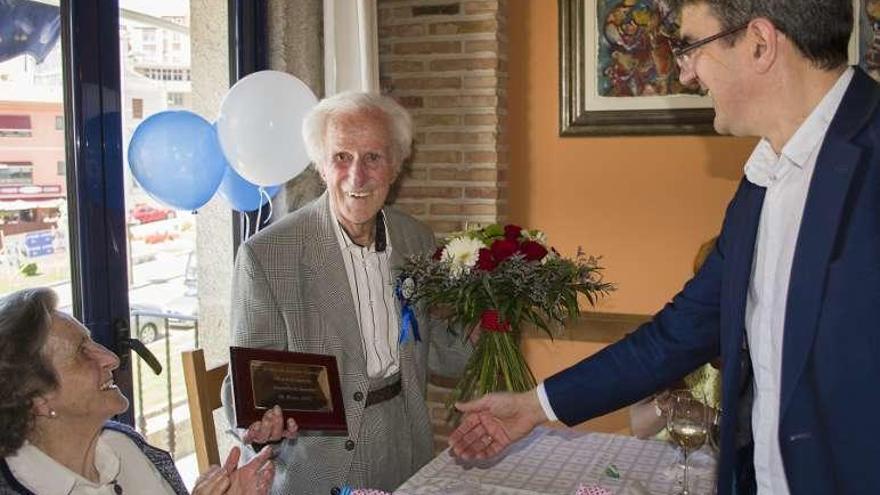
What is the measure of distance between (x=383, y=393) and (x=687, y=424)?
0.92 metres

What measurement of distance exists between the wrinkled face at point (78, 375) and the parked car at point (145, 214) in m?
1.29

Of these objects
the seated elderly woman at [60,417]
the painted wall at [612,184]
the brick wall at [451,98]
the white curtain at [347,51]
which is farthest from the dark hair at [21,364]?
the painted wall at [612,184]

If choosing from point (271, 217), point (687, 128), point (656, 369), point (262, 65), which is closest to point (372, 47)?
point (262, 65)

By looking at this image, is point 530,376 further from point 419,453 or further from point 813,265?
point 813,265

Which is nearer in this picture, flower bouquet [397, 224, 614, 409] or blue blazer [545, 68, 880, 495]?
blue blazer [545, 68, 880, 495]

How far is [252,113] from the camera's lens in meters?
2.99

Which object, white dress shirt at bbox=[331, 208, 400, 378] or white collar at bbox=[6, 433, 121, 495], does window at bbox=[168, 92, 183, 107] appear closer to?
white dress shirt at bbox=[331, 208, 400, 378]

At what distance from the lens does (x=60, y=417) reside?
175 cm

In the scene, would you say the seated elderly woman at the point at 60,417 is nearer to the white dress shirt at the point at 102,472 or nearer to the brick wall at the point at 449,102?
the white dress shirt at the point at 102,472

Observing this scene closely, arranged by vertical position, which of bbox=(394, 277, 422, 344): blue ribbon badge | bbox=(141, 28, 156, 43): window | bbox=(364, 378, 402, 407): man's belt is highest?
bbox=(141, 28, 156, 43): window

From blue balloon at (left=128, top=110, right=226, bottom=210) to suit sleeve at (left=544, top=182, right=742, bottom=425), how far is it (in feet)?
4.50

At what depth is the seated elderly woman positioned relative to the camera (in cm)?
167

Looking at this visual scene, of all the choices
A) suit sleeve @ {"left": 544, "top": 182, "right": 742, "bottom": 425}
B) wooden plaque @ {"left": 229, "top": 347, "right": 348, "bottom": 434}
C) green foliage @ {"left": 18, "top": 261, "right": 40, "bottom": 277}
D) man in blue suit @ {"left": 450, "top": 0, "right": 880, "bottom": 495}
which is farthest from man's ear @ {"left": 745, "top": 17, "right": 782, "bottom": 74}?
green foliage @ {"left": 18, "top": 261, "right": 40, "bottom": 277}

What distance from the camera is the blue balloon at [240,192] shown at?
10.6 ft
